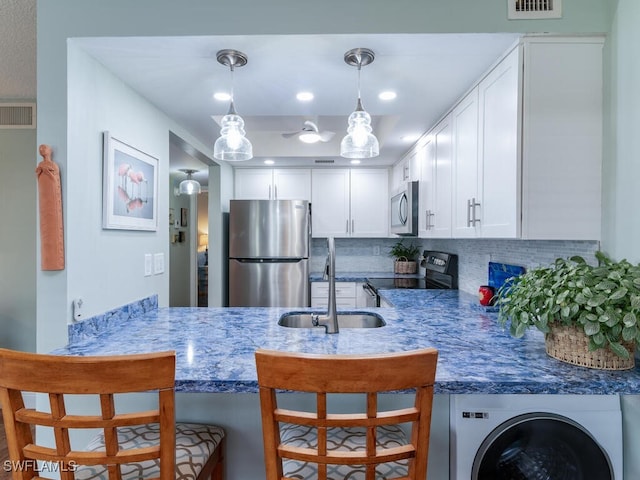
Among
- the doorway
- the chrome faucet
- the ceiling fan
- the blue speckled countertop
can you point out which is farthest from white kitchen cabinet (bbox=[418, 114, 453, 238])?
the doorway

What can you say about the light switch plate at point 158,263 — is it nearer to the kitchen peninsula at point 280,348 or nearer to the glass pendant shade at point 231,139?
the kitchen peninsula at point 280,348

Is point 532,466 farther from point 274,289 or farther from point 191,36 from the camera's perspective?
point 274,289

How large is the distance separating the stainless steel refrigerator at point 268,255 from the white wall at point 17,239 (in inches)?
66.1

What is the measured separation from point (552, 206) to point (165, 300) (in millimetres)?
2301

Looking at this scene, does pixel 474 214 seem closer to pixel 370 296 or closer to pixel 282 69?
pixel 282 69

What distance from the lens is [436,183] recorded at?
251cm

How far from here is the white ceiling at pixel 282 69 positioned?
1.46 m

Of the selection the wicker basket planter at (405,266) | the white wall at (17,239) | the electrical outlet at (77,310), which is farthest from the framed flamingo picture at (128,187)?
the wicker basket planter at (405,266)

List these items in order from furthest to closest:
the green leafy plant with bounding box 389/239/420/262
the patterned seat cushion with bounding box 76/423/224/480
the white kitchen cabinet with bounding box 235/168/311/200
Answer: the green leafy plant with bounding box 389/239/420/262 → the white kitchen cabinet with bounding box 235/168/311/200 → the patterned seat cushion with bounding box 76/423/224/480

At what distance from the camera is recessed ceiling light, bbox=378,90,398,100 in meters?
1.94

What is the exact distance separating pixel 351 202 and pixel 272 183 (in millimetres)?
969

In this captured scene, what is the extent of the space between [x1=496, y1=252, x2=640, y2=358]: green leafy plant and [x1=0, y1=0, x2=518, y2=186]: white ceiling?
104 centimetres

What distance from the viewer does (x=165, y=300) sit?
2.29 m

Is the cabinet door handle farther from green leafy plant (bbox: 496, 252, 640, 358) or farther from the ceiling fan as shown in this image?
the ceiling fan
